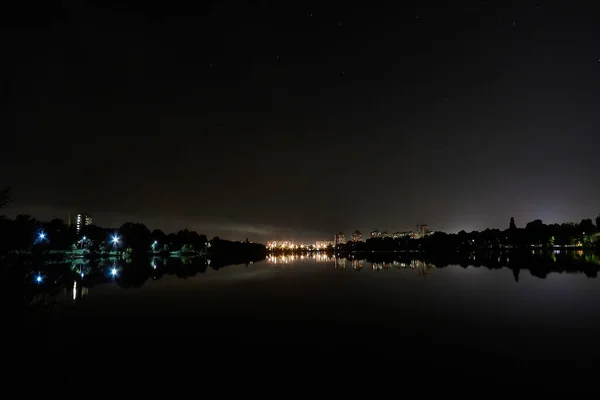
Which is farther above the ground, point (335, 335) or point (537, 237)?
point (537, 237)

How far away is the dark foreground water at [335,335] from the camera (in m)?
11.6

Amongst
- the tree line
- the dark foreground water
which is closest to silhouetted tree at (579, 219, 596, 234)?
the tree line

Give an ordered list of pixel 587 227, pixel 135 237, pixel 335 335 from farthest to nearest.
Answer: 1. pixel 587 227
2. pixel 135 237
3. pixel 335 335

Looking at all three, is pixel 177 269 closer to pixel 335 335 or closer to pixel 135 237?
pixel 335 335

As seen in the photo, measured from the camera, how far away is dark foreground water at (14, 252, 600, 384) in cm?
1158

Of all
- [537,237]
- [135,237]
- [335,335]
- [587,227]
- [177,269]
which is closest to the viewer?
[335,335]

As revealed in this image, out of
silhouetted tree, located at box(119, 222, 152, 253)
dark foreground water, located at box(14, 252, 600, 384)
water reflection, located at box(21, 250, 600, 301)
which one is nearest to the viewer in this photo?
dark foreground water, located at box(14, 252, 600, 384)

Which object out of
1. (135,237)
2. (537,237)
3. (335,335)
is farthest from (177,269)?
(537,237)

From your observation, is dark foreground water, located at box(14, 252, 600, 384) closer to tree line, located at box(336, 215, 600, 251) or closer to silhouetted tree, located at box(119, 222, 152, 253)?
silhouetted tree, located at box(119, 222, 152, 253)

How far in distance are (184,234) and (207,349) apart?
557ft

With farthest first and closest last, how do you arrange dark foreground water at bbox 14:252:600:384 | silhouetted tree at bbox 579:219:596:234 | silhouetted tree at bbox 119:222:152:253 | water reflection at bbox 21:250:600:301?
silhouetted tree at bbox 579:219:596:234 < silhouetted tree at bbox 119:222:152:253 < water reflection at bbox 21:250:600:301 < dark foreground water at bbox 14:252:600:384

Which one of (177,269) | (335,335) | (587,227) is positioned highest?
(587,227)

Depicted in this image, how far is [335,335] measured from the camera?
15406 millimetres

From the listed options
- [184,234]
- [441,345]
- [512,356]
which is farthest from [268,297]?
[184,234]
